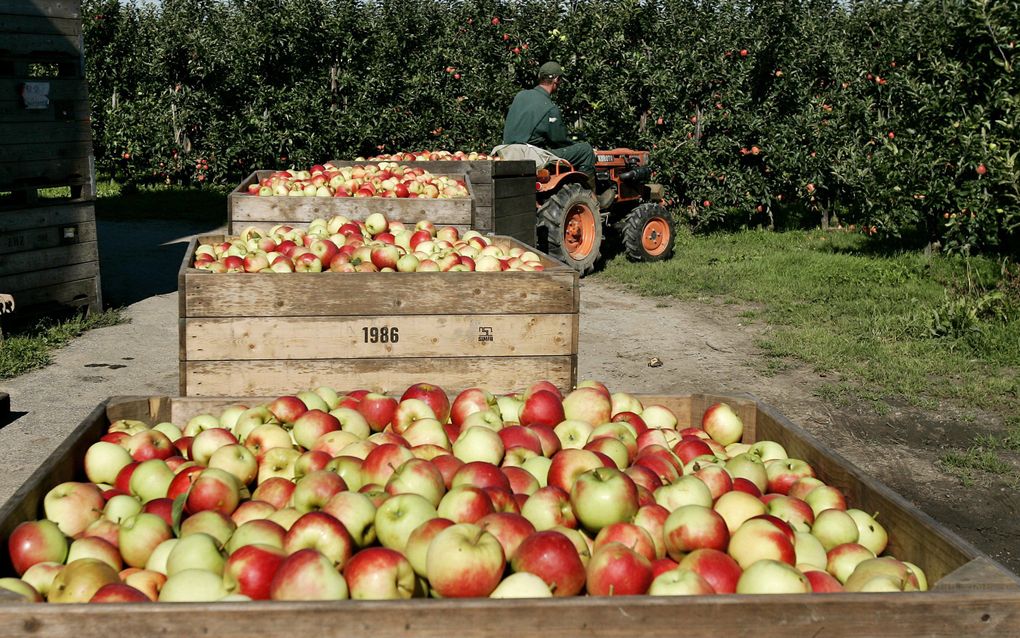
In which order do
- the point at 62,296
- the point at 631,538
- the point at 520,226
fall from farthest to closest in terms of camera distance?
1. the point at 520,226
2. the point at 62,296
3. the point at 631,538

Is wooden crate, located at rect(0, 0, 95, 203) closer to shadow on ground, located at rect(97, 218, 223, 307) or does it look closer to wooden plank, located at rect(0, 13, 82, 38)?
wooden plank, located at rect(0, 13, 82, 38)

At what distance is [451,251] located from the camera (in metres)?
5.64

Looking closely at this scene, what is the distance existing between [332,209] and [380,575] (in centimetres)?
558

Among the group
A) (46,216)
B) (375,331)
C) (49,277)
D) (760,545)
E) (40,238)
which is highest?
(46,216)

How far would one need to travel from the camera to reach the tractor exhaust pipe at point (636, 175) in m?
12.5

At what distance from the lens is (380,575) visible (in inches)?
85.2

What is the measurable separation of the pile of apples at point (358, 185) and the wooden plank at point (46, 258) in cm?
162

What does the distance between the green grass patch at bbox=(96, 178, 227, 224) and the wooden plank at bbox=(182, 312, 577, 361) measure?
11.7 metres

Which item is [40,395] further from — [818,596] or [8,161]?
[818,596]

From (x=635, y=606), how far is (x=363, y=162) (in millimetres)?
8766

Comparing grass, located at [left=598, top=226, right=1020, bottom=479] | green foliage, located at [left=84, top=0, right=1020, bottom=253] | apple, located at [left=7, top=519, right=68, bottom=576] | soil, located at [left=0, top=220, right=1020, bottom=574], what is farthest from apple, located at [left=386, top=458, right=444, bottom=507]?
green foliage, located at [left=84, top=0, right=1020, bottom=253]

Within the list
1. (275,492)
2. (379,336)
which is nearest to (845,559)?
(275,492)

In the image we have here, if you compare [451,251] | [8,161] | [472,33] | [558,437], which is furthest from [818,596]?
[472,33]

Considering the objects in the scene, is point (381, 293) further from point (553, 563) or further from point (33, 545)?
point (553, 563)
